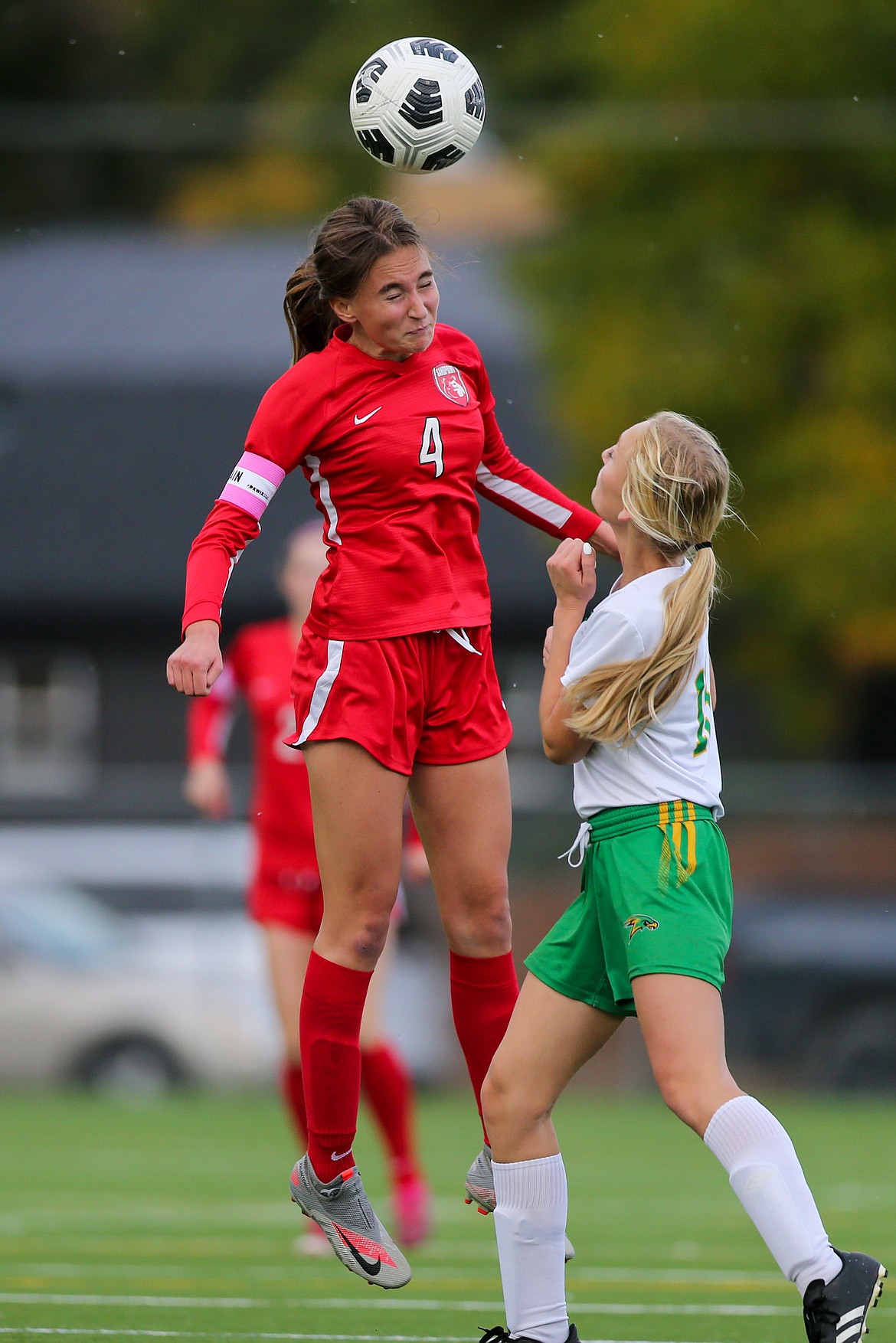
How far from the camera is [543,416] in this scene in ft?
66.9

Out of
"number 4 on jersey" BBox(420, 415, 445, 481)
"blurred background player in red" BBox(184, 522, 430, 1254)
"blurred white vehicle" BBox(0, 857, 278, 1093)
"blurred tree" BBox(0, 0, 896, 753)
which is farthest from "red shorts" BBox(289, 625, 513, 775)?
"blurred tree" BBox(0, 0, 896, 753)

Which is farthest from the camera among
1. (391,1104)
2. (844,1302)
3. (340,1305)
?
(391,1104)

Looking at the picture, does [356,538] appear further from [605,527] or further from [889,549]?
[889,549]

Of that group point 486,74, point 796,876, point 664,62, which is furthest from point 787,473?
point 486,74

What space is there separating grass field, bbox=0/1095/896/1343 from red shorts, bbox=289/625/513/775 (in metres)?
1.50

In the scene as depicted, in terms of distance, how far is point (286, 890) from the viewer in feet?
23.9

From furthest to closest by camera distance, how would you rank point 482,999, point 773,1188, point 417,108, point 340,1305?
1. point 340,1305
2. point 482,999
3. point 417,108
4. point 773,1188

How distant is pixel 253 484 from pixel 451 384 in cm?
54

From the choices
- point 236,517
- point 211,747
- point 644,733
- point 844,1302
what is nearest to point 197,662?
point 236,517

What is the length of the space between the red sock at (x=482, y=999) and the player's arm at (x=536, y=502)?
3.31 ft

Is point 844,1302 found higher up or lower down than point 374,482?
lower down

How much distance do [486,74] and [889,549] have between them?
33.4 feet

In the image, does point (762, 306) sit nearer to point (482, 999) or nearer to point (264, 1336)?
point (482, 999)

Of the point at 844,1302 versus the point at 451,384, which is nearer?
the point at 844,1302
